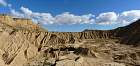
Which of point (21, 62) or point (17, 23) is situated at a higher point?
point (17, 23)

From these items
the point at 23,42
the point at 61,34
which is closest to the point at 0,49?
the point at 23,42

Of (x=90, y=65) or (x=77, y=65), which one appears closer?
(x=77, y=65)

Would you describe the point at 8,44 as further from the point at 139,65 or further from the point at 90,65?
the point at 139,65

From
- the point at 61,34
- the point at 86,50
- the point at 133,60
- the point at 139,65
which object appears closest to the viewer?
the point at 139,65

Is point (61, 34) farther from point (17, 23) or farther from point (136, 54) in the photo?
point (136, 54)

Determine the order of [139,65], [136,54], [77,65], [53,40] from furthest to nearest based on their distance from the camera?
[53,40], [136,54], [139,65], [77,65]

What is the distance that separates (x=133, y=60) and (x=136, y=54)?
3.57m

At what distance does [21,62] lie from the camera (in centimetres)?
2670

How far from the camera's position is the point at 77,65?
26469 mm

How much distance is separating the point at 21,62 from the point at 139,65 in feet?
49.4

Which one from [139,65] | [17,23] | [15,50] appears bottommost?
[139,65]

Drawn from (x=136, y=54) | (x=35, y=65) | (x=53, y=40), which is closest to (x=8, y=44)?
(x=35, y=65)

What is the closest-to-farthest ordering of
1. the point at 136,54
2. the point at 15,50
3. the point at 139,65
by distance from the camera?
the point at 15,50
the point at 139,65
the point at 136,54

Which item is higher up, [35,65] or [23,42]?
[23,42]
